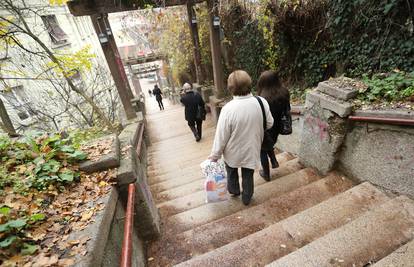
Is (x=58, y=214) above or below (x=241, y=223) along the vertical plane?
above

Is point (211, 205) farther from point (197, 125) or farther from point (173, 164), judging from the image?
point (197, 125)

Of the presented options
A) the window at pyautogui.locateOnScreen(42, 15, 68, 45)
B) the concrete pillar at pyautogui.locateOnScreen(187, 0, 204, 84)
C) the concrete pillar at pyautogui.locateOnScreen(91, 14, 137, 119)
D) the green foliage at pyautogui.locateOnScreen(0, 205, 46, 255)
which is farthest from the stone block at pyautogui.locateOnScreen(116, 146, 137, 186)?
the window at pyautogui.locateOnScreen(42, 15, 68, 45)

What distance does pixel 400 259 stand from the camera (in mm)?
1600

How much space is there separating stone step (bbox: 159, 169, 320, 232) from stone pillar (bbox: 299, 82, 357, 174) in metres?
0.29

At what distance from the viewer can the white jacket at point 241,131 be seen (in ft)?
7.52

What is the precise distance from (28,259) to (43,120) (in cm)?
879

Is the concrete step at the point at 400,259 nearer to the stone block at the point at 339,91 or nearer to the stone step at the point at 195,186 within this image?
the stone block at the point at 339,91

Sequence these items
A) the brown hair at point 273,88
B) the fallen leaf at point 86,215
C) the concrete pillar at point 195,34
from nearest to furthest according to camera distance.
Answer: the fallen leaf at point 86,215
the brown hair at point 273,88
the concrete pillar at point 195,34

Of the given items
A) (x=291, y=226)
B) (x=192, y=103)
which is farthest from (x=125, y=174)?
(x=192, y=103)

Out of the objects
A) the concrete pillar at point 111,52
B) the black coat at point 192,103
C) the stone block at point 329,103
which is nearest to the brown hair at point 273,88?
the stone block at point 329,103

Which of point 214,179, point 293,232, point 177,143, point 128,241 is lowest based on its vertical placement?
point 177,143

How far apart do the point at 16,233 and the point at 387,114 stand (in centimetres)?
321

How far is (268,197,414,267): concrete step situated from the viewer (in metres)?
1.73

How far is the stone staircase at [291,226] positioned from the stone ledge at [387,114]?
85cm
